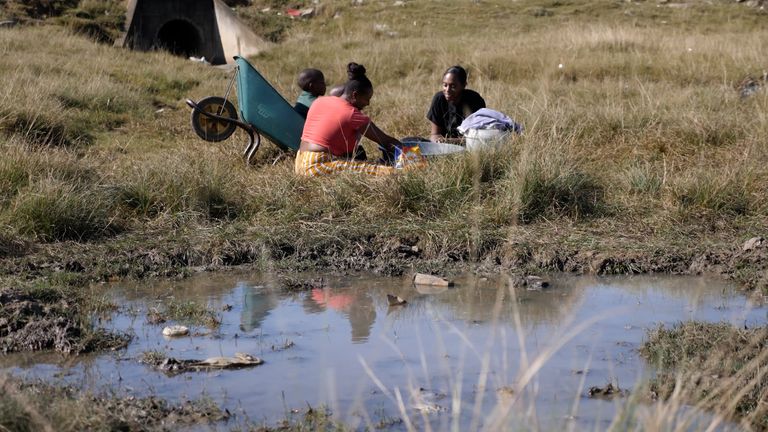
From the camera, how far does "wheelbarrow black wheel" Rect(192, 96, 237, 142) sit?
9055mm

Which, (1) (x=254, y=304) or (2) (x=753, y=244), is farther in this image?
(2) (x=753, y=244)

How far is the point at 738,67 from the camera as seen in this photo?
1259 cm

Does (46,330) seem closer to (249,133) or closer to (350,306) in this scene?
(350,306)

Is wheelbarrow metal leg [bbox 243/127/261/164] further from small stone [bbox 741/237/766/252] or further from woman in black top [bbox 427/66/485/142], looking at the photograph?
small stone [bbox 741/237/766/252]

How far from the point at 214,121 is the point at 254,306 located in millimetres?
3900

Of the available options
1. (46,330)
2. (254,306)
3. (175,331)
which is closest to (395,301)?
(254,306)

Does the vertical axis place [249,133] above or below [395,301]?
above

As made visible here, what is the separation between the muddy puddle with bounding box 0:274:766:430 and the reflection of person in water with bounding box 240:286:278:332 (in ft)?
0.04

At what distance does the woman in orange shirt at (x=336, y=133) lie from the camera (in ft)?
25.8

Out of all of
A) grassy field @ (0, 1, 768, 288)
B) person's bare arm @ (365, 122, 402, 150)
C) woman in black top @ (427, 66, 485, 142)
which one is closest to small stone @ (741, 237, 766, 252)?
grassy field @ (0, 1, 768, 288)

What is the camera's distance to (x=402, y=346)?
4.76 meters

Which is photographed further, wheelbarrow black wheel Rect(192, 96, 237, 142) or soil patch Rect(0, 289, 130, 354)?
wheelbarrow black wheel Rect(192, 96, 237, 142)

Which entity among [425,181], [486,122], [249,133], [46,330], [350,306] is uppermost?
[486,122]

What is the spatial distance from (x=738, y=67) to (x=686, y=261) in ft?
23.3
